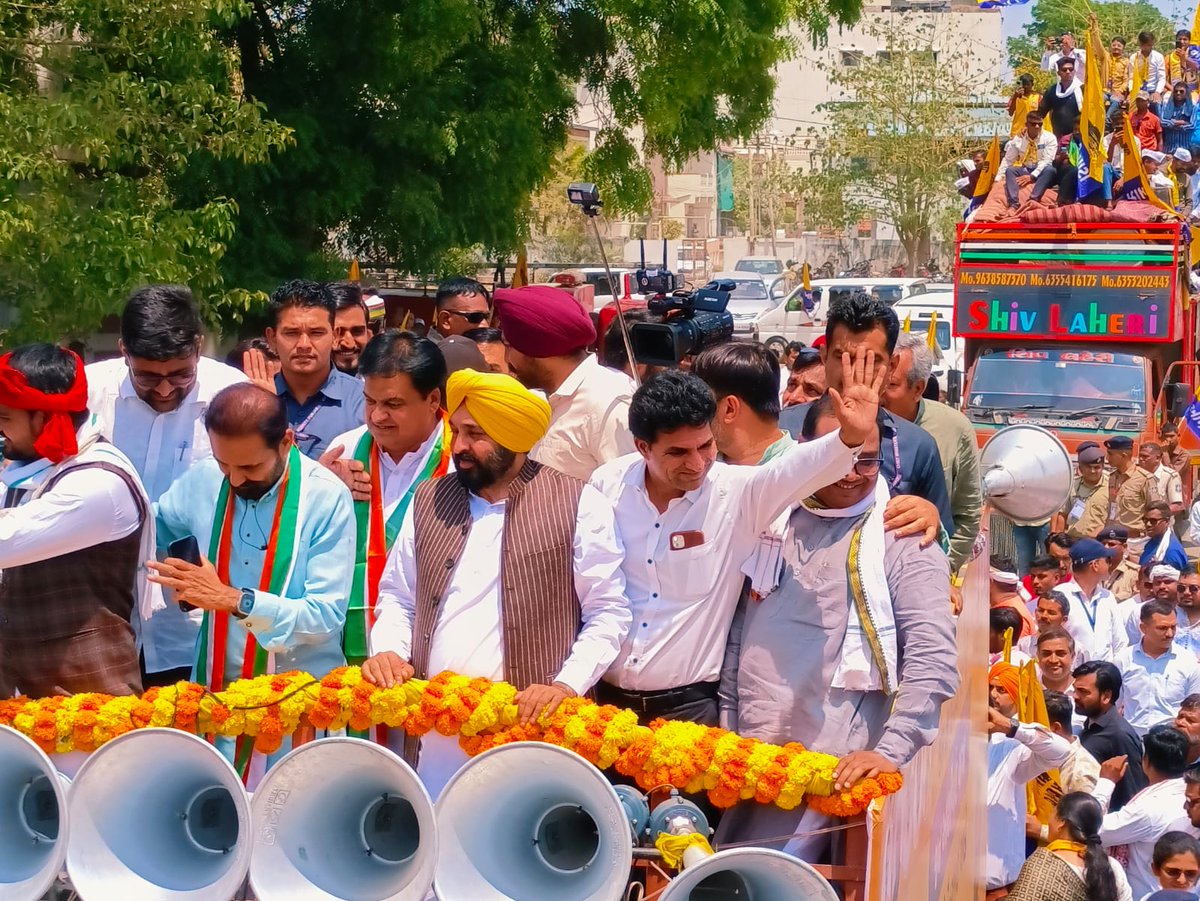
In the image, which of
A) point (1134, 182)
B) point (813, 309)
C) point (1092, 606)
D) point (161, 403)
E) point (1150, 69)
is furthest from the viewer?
point (813, 309)

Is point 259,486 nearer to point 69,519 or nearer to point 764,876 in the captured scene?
point 69,519

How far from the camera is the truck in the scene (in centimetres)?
1295

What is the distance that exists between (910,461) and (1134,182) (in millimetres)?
10725

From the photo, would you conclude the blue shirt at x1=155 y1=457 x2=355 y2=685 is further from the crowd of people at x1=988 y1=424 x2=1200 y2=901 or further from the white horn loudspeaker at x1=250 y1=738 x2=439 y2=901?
the crowd of people at x1=988 y1=424 x2=1200 y2=901

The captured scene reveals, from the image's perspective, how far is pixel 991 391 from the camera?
43.5 ft

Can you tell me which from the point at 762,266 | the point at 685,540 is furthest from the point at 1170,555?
the point at 762,266

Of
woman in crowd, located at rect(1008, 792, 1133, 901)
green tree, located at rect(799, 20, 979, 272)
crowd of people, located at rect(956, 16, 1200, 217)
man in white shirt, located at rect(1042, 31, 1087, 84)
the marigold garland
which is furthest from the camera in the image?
green tree, located at rect(799, 20, 979, 272)

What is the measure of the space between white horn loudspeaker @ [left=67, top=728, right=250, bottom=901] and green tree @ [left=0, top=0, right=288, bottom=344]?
18.4 feet

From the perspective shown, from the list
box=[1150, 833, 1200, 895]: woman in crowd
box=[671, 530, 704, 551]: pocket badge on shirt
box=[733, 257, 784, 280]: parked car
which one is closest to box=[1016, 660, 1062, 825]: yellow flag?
box=[1150, 833, 1200, 895]: woman in crowd

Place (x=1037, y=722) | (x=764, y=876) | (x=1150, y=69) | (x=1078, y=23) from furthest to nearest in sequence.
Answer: (x=1078, y=23), (x=1150, y=69), (x=1037, y=722), (x=764, y=876)

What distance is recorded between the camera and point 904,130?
131 feet

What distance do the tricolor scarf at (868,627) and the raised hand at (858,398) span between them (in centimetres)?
31

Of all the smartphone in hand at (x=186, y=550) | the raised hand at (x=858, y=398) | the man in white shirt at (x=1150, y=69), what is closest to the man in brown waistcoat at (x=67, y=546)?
the smartphone in hand at (x=186, y=550)

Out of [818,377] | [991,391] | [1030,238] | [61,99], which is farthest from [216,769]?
[1030,238]
